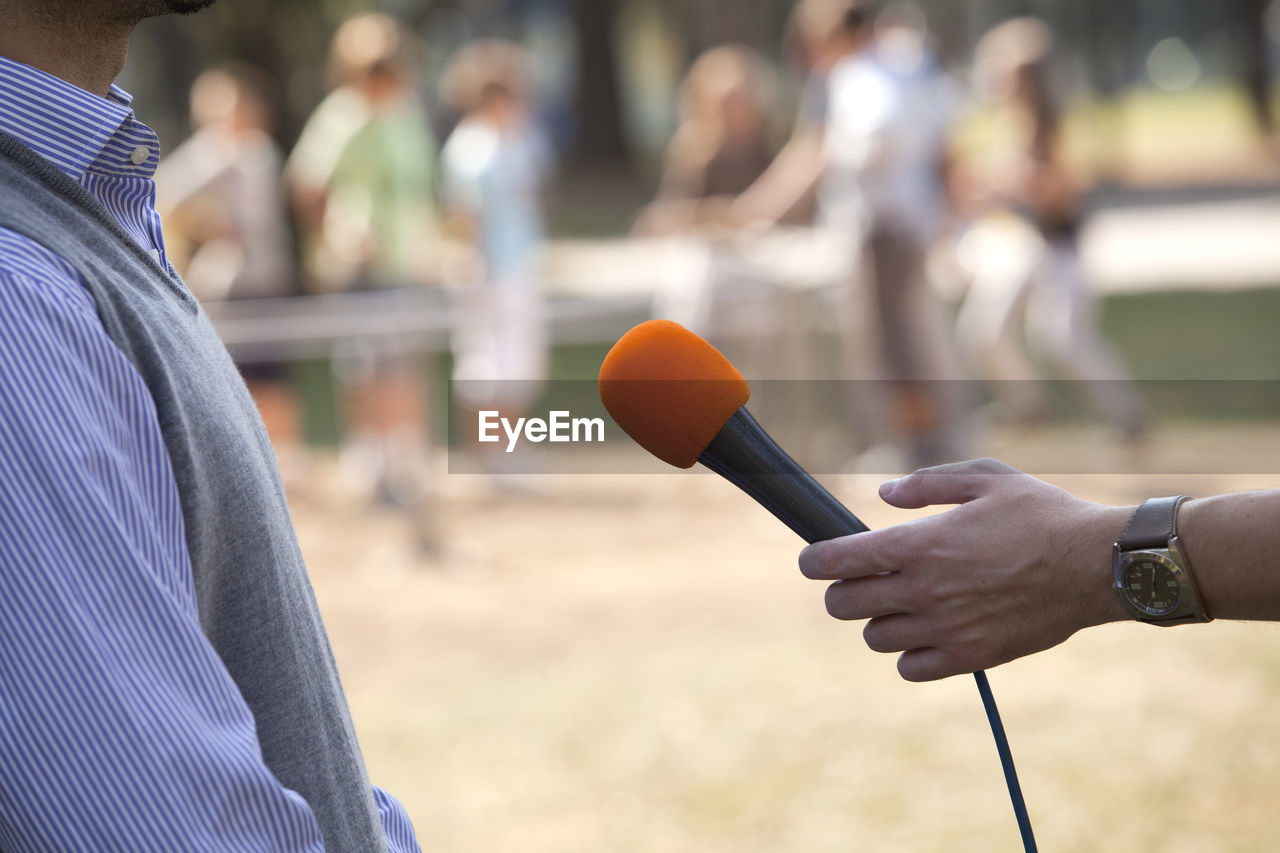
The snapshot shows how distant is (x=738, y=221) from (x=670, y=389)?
6.82m

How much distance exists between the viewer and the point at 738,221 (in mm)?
8000

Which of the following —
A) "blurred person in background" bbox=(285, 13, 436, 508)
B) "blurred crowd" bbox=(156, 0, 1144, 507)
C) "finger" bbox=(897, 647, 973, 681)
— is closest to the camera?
"finger" bbox=(897, 647, 973, 681)

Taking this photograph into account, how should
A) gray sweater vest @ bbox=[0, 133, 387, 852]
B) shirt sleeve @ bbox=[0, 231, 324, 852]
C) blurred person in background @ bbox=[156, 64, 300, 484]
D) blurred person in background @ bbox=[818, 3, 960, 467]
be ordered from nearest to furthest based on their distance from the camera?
1. shirt sleeve @ bbox=[0, 231, 324, 852]
2. gray sweater vest @ bbox=[0, 133, 387, 852]
3. blurred person in background @ bbox=[818, 3, 960, 467]
4. blurred person in background @ bbox=[156, 64, 300, 484]

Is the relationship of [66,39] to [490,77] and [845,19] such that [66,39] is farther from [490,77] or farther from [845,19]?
[490,77]

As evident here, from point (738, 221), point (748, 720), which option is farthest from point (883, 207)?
point (748, 720)

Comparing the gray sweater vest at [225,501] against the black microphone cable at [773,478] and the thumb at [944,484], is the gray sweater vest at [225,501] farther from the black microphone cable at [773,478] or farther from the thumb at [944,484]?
the thumb at [944,484]

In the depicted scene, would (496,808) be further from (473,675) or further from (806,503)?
(806,503)

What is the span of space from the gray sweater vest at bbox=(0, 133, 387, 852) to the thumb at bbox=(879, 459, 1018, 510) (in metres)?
0.55

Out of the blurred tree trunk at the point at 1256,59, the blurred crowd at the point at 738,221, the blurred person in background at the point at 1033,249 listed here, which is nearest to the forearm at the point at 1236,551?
the blurred crowd at the point at 738,221

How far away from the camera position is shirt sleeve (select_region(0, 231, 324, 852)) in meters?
0.91

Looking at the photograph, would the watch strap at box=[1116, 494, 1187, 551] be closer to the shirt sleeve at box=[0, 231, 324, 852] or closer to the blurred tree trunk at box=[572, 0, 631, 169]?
the shirt sleeve at box=[0, 231, 324, 852]

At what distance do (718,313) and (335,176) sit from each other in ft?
7.82

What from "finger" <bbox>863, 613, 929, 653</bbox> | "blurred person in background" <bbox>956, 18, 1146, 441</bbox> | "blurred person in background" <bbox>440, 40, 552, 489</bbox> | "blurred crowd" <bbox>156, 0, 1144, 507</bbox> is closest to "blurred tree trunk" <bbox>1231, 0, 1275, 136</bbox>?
"blurred person in background" <bbox>956, 18, 1146, 441</bbox>

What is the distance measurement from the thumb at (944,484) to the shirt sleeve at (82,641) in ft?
2.22
